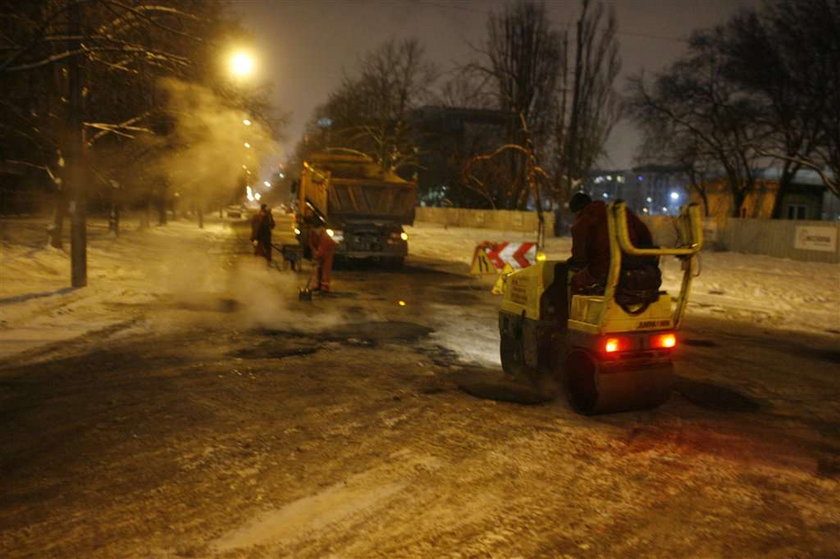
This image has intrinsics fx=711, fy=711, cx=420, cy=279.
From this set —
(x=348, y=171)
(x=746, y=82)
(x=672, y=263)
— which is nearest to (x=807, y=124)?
(x=746, y=82)

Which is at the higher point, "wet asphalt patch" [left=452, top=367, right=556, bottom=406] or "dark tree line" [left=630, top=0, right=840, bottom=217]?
"dark tree line" [left=630, top=0, right=840, bottom=217]

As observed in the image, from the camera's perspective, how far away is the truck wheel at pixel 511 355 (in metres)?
7.41

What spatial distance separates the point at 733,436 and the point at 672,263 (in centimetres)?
1909

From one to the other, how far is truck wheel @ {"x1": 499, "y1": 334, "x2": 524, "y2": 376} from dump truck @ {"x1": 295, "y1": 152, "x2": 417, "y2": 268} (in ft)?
38.9

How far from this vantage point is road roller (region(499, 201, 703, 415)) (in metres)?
5.84

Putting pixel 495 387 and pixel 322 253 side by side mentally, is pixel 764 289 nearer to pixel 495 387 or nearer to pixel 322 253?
pixel 322 253

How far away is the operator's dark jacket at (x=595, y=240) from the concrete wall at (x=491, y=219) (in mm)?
35894

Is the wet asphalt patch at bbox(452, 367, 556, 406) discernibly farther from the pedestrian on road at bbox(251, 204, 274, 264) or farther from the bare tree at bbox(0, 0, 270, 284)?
the pedestrian on road at bbox(251, 204, 274, 264)

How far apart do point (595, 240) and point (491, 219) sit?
148 ft

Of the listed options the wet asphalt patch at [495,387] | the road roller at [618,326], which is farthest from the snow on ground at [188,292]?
the road roller at [618,326]

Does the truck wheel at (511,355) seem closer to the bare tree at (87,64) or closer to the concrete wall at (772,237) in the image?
the bare tree at (87,64)

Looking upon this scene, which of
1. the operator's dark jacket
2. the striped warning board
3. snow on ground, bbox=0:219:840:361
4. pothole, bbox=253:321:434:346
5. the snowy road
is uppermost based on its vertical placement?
the operator's dark jacket

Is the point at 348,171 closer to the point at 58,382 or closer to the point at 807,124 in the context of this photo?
the point at 58,382

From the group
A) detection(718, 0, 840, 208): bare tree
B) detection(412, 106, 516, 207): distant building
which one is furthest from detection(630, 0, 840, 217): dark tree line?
detection(412, 106, 516, 207): distant building
